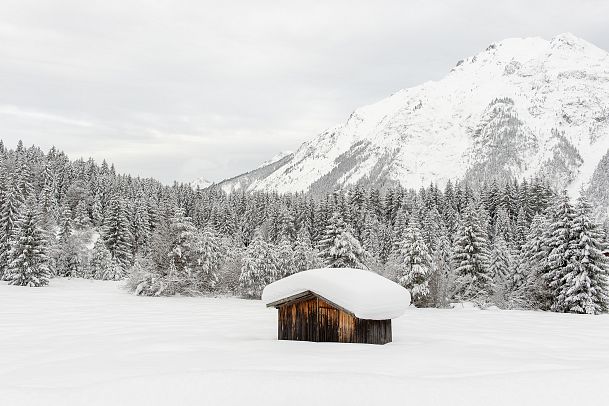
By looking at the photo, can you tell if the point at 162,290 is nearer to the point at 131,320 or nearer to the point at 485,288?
the point at 131,320

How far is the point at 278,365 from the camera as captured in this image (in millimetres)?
10273

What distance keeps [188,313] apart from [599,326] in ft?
69.1

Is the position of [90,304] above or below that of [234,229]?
below

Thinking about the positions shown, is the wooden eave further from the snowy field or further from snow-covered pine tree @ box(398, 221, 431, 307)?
snow-covered pine tree @ box(398, 221, 431, 307)

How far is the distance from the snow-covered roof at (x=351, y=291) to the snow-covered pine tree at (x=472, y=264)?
1287 inches

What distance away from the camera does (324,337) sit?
14859 mm

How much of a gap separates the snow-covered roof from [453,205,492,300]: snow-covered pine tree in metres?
32.7

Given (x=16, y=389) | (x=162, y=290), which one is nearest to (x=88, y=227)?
(x=162, y=290)

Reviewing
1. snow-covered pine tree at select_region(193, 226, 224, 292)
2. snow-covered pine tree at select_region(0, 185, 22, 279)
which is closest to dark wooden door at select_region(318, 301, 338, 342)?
snow-covered pine tree at select_region(193, 226, 224, 292)

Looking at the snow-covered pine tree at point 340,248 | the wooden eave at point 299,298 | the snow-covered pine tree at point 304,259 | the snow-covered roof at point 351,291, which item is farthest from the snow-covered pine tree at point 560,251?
the wooden eave at point 299,298

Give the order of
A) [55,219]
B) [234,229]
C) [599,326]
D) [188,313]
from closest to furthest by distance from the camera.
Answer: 1. [599,326]
2. [188,313]
3. [55,219]
4. [234,229]

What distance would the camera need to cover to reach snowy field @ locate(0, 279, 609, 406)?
7492 millimetres

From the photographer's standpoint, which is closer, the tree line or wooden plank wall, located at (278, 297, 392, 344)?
wooden plank wall, located at (278, 297, 392, 344)

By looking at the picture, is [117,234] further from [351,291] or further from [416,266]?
[351,291]
